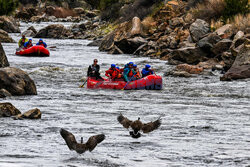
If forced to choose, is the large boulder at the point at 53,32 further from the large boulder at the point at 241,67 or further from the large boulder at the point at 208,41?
the large boulder at the point at 241,67

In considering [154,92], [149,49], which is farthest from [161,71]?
[149,49]

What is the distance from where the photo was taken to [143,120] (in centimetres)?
1191

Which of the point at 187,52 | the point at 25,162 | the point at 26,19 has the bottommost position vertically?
the point at 25,162

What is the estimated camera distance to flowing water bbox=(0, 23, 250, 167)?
26.6 ft

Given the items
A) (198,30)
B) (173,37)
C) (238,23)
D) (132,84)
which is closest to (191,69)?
(132,84)

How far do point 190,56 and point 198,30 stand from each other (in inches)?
127

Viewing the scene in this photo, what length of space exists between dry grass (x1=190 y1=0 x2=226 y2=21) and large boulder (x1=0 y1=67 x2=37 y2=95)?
60.0ft

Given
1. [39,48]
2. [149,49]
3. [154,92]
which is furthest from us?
[149,49]

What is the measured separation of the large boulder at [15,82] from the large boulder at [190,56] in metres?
11.4

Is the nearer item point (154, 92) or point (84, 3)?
point (154, 92)

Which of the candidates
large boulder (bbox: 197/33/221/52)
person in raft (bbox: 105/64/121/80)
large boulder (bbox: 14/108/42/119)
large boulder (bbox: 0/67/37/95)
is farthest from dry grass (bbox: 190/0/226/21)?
large boulder (bbox: 14/108/42/119)

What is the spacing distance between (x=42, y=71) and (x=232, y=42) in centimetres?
940

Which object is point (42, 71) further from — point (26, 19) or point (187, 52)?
point (26, 19)

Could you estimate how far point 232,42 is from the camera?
977 inches
